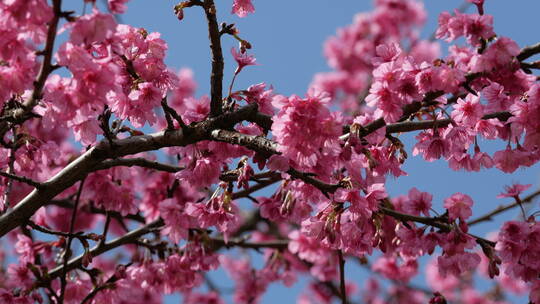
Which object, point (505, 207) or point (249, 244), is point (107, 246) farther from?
point (505, 207)

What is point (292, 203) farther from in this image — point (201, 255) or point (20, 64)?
point (20, 64)

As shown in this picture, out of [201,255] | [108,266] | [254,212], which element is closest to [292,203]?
[201,255]

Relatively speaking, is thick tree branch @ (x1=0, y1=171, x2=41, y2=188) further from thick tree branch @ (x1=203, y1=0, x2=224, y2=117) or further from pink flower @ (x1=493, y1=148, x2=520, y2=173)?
pink flower @ (x1=493, y1=148, x2=520, y2=173)

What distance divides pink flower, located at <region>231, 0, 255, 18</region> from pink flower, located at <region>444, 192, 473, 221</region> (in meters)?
1.49

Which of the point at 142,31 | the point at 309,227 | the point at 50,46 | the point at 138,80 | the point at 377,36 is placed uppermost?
the point at 377,36

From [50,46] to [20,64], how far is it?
225mm

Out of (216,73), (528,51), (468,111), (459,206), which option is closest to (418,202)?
(459,206)

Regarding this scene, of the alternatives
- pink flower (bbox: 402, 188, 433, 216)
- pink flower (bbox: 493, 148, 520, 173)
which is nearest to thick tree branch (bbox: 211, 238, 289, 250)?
pink flower (bbox: 402, 188, 433, 216)

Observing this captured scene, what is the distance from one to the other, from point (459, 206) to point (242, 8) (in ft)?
5.21

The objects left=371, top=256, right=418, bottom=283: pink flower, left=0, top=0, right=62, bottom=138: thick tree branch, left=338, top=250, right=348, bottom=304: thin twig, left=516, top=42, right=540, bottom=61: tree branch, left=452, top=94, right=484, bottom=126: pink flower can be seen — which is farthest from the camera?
left=371, top=256, right=418, bottom=283: pink flower

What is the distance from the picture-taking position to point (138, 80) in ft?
10.1

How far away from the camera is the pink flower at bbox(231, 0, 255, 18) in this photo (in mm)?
3377

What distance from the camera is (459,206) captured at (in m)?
3.45

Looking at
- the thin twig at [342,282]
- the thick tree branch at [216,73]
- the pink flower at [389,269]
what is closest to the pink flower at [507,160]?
the thin twig at [342,282]
